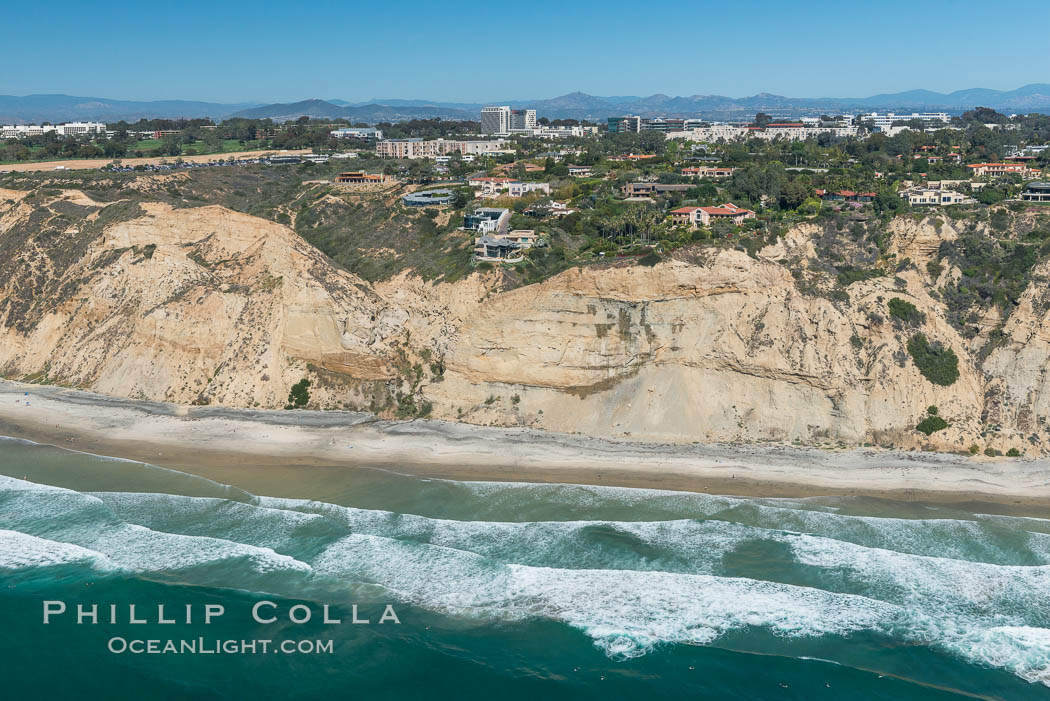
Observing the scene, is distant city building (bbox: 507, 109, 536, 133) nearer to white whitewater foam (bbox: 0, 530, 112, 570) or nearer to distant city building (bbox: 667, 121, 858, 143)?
distant city building (bbox: 667, 121, 858, 143)

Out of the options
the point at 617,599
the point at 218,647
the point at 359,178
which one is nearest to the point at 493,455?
the point at 617,599

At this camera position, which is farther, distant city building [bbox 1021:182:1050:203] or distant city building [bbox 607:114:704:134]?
distant city building [bbox 607:114:704:134]

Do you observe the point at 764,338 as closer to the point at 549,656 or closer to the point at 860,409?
the point at 860,409

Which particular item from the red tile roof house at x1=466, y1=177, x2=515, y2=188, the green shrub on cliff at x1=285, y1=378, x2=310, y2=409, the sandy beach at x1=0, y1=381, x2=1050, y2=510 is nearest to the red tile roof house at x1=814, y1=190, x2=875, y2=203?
the sandy beach at x1=0, y1=381, x2=1050, y2=510

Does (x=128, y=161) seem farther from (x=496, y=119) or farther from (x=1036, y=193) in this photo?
(x=496, y=119)

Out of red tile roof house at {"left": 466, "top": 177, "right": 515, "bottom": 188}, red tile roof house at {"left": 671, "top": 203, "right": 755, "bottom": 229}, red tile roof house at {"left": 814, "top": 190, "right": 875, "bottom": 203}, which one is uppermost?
red tile roof house at {"left": 466, "top": 177, "right": 515, "bottom": 188}

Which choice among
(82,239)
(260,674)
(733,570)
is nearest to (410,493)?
(260,674)

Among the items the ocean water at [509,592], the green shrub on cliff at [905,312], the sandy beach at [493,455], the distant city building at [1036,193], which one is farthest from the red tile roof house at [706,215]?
the ocean water at [509,592]
